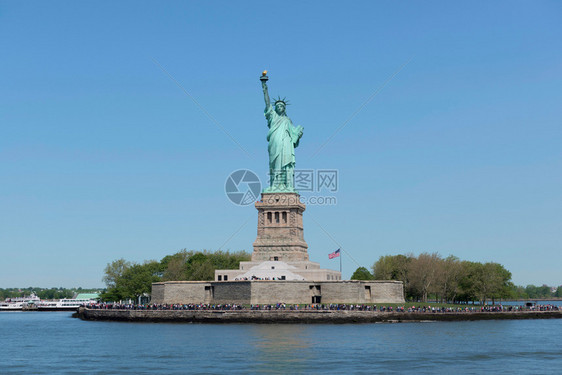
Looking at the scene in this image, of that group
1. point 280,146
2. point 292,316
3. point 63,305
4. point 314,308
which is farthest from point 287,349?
point 63,305

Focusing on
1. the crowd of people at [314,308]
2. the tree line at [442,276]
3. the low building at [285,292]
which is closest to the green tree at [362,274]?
the tree line at [442,276]

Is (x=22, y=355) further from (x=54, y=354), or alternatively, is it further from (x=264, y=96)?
(x=264, y=96)

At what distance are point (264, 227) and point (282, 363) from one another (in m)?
38.2

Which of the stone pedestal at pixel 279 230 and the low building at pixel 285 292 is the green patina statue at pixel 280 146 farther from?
the low building at pixel 285 292

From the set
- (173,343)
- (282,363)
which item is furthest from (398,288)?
(282,363)

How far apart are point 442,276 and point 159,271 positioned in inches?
1475

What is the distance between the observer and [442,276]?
290 feet

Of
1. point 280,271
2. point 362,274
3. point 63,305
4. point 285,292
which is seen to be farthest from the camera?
point 63,305

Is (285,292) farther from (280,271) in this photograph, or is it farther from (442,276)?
(442,276)

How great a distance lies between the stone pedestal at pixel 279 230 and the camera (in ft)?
245

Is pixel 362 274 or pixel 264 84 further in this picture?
pixel 362 274

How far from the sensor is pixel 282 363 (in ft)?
125

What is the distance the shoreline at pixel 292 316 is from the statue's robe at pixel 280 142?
18.5 metres

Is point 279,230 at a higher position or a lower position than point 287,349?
higher
